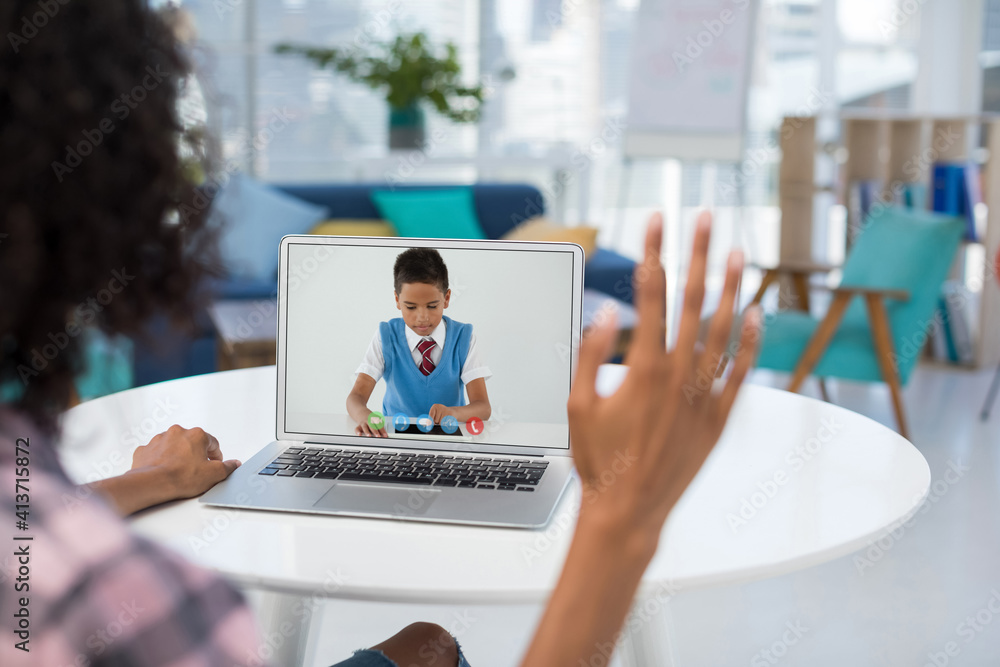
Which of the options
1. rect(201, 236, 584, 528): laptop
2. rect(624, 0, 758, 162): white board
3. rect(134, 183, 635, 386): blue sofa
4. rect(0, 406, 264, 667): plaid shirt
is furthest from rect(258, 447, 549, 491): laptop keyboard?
rect(624, 0, 758, 162): white board

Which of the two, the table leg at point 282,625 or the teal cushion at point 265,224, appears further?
the teal cushion at point 265,224

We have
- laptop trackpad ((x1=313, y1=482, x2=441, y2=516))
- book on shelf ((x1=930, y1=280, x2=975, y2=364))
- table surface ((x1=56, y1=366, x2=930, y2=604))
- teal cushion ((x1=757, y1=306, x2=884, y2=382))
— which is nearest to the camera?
table surface ((x1=56, y1=366, x2=930, y2=604))

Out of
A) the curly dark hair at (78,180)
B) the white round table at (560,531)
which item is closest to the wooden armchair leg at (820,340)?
the white round table at (560,531)

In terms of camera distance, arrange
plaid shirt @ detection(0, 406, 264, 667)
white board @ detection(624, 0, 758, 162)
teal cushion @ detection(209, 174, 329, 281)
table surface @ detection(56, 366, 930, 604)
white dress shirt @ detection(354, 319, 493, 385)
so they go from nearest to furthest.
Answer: plaid shirt @ detection(0, 406, 264, 667) → table surface @ detection(56, 366, 930, 604) → white dress shirt @ detection(354, 319, 493, 385) → teal cushion @ detection(209, 174, 329, 281) → white board @ detection(624, 0, 758, 162)

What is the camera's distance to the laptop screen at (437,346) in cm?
121

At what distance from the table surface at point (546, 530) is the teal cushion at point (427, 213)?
10.2 ft

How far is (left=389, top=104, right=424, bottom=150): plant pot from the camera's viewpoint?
17.4 ft

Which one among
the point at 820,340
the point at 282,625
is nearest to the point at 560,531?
the point at 282,625

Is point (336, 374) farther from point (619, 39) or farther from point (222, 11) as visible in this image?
point (619, 39)

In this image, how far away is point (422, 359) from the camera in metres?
1.21

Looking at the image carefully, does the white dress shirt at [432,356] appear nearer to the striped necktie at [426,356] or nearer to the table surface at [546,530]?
the striped necktie at [426,356]

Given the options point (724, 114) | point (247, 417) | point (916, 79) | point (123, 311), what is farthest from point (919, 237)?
point (916, 79)

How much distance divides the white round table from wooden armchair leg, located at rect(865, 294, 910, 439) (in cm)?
202

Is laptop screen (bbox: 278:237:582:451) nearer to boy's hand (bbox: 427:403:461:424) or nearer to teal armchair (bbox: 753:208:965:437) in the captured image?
boy's hand (bbox: 427:403:461:424)
